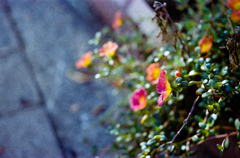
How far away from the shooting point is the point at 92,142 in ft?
5.41

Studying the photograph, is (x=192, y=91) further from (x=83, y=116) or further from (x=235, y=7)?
(x=83, y=116)

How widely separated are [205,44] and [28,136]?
1265mm

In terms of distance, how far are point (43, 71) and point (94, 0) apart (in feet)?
2.33

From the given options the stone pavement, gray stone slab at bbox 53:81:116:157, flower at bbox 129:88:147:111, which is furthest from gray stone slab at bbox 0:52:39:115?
flower at bbox 129:88:147:111

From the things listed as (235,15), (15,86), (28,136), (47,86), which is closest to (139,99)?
(235,15)

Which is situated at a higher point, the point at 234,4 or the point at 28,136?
the point at 234,4

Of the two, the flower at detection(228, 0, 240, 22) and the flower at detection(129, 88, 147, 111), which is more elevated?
the flower at detection(228, 0, 240, 22)

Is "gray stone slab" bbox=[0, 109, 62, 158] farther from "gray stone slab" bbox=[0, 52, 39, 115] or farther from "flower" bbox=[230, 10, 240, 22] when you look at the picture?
"flower" bbox=[230, 10, 240, 22]

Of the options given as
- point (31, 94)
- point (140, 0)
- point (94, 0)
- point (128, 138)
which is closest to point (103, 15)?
point (94, 0)

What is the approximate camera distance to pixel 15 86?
2021 millimetres

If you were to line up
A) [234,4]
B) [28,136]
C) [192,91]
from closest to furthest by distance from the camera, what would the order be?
[234,4], [192,91], [28,136]

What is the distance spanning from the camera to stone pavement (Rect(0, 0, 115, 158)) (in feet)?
5.52

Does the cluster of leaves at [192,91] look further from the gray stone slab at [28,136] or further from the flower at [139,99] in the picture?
the gray stone slab at [28,136]

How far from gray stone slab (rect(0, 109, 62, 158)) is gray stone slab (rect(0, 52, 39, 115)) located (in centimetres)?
9
